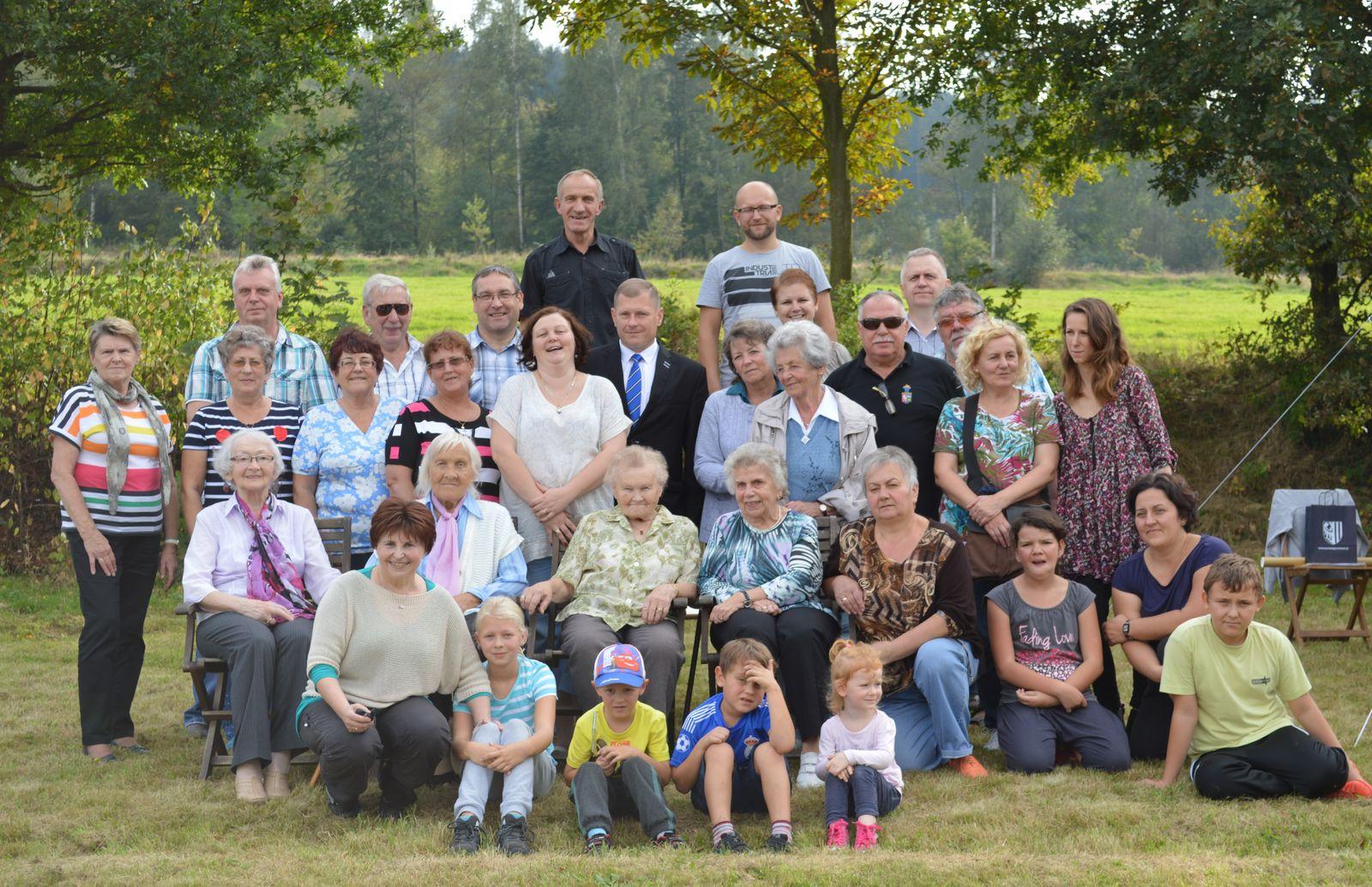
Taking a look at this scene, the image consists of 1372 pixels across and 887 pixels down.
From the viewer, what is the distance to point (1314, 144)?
33.5ft

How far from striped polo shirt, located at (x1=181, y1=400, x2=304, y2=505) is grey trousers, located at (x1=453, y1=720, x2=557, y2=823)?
1.58 metres

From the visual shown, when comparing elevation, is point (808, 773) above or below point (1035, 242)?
below

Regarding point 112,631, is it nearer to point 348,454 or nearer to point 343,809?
point 348,454

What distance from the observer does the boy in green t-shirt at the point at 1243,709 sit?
16.3 ft

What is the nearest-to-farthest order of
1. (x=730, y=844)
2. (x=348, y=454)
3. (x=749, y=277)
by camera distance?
(x=730, y=844) → (x=348, y=454) → (x=749, y=277)

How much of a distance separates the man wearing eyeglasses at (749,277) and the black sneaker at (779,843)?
2902 millimetres

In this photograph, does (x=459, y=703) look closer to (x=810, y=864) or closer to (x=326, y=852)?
(x=326, y=852)

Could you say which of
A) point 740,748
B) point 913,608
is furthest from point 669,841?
point 913,608

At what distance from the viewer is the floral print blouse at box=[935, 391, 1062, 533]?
5840mm

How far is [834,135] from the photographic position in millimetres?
13141

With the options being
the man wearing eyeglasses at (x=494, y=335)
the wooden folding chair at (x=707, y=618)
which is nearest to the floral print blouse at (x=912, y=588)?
the wooden folding chair at (x=707, y=618)

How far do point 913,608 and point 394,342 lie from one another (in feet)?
9.70

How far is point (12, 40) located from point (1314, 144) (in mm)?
10564

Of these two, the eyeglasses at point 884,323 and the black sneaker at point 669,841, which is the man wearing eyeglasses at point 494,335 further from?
the black sneaker at point 669,841
